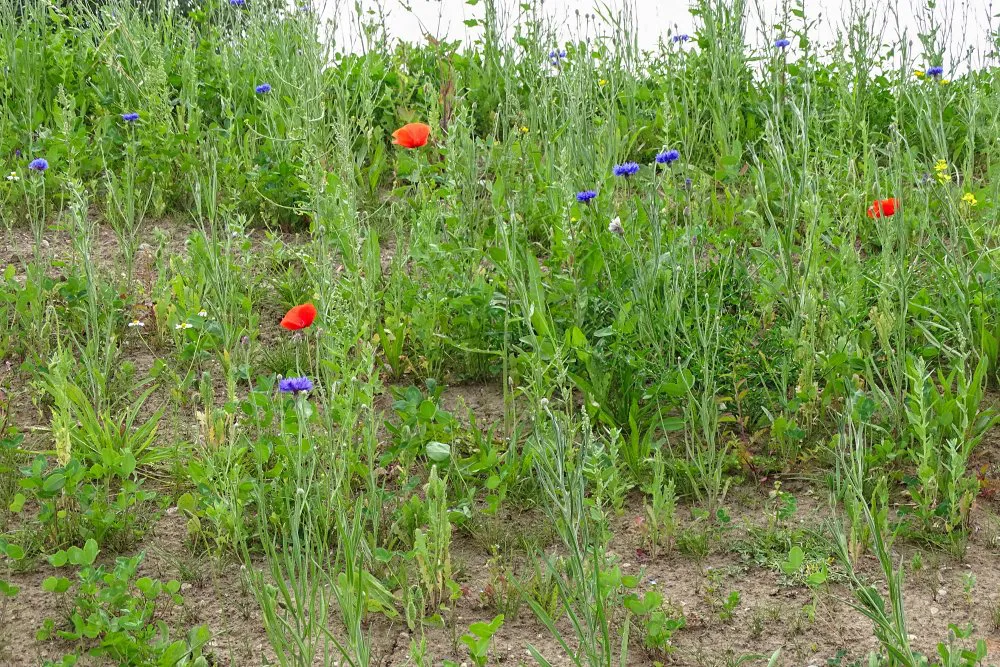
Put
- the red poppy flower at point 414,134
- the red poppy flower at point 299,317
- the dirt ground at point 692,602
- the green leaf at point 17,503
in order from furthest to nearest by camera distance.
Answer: the red poppy flower at point 414,134, the red poppy flower at point 299,317, the green leaf at point 17,503, the dirt ground at point 692,602

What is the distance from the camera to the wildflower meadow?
2.46 metres

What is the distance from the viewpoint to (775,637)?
2471 millimetres

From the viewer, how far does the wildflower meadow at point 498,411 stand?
2.46m

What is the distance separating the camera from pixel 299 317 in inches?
114

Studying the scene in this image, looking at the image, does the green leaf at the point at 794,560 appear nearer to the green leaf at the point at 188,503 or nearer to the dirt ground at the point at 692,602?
the dirt ground at the point at 692,602

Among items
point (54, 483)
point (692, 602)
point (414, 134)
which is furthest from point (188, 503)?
point (414, 134)

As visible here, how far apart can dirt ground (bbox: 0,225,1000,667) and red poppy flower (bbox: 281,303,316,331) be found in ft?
2.04

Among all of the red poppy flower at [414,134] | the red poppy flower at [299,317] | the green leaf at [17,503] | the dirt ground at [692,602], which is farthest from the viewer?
the red poppy flower at [414,134]

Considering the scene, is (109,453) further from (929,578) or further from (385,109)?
(385,109)

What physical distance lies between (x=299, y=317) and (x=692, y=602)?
124 cm

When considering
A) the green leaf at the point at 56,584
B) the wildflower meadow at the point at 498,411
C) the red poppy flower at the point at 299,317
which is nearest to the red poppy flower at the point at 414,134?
the wildflower meadow at the point at 498,411

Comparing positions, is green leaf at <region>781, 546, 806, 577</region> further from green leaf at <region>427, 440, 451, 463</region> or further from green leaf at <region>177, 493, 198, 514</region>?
green leaf at <region>177, 493, 198, 514</region>

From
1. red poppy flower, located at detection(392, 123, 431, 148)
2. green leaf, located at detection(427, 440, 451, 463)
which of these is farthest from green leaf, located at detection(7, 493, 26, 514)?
red poppy flower, located at detection(392, 123, 431, 148)

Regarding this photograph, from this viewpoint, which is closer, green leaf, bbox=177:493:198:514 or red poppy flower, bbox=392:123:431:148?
green leaf, bbox=177:493:198:514
